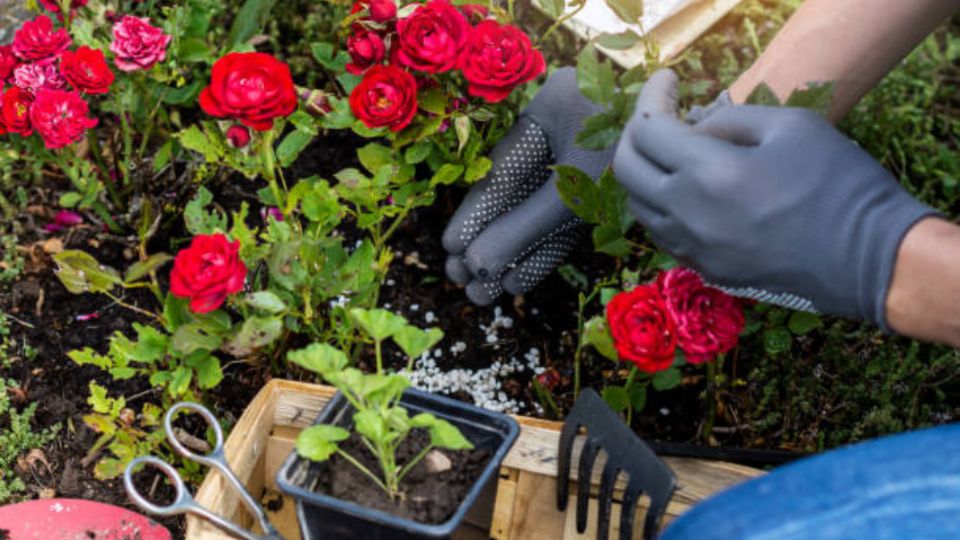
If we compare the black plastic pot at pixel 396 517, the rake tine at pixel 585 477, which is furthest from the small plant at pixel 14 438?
the rake tine at pixel 585 477

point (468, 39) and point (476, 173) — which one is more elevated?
point (468, 39)

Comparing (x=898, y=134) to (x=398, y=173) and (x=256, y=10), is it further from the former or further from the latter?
(x=256, y=10)

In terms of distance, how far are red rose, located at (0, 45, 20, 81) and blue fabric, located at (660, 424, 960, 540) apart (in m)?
1.37

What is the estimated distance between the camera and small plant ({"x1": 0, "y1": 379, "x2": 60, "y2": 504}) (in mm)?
1725

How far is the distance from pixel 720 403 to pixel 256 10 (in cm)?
115

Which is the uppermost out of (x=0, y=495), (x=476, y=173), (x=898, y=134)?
(x=476, y=173)

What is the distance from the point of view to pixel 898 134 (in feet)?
7.60

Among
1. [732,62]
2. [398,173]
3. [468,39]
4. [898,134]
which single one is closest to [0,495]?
[398,173]

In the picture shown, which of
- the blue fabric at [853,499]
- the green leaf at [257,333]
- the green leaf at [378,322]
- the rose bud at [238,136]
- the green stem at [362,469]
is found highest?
the rose bud at [238,136]

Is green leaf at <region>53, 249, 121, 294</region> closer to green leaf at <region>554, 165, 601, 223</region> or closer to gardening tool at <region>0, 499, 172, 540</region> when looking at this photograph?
gardening tool at <region>0, 499, 172, 540</region>

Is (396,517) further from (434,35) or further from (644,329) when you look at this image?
(434,35)

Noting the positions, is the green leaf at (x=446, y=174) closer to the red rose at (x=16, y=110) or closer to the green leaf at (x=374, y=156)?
the green leaf at (x=374, y=156)

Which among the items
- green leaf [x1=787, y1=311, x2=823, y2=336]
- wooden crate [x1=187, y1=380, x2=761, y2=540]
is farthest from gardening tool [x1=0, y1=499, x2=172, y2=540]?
green leaf [x1=787, y1=311, x2=823, y2=336]

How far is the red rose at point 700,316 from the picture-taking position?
4.13 feet
